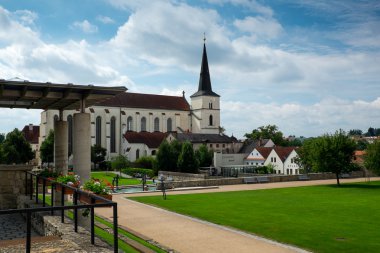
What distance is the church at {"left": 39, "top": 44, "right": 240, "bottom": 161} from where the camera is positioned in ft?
260

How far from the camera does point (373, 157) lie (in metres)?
36.7

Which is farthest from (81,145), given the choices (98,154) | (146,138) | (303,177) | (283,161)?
(146,138)

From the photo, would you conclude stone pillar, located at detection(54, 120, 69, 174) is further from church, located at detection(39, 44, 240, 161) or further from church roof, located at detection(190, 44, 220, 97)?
church roof, located at detection(190, 44, 220, 97)

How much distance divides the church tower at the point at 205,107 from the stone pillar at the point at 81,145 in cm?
8275

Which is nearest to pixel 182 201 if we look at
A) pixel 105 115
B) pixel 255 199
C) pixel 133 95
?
pixel 255 199

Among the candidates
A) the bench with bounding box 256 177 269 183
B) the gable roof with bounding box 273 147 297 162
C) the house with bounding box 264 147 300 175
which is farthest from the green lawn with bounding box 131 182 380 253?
the gable roof with bounding box 273 147 297 162

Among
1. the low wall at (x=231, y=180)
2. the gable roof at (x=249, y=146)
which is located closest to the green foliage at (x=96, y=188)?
the low wall at (x=231, y=180)

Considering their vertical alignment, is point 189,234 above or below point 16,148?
below

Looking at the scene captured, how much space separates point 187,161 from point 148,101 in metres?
39.1

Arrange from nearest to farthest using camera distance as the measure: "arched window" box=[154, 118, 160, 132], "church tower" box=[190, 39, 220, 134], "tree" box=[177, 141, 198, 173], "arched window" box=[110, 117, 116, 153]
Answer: "tree" box=[177, 141, 198, 173] < "arched window" box=[110, 117, 116, 153] < "arched window" box=[154, 118, 160, 132] < "church tower" box=[190, 39, 220, 134]

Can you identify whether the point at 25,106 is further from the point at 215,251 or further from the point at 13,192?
the point at 215,251

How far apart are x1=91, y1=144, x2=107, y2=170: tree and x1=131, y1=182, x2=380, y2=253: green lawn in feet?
162

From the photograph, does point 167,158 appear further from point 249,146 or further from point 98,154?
point 249,146

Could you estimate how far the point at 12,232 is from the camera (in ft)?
39.9
